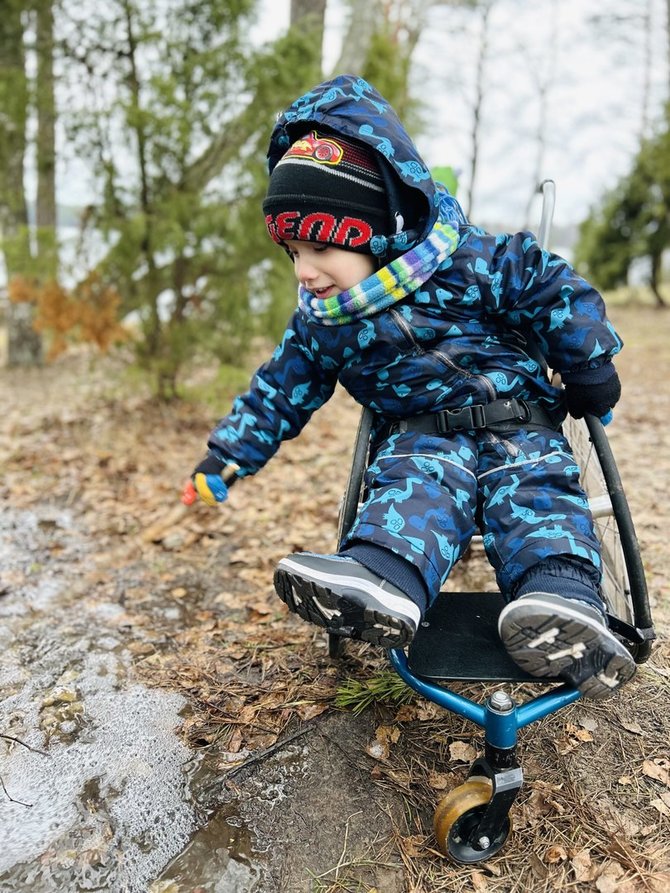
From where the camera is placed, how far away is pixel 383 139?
189 centimetres

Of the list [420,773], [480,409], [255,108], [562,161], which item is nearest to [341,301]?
[480,409]

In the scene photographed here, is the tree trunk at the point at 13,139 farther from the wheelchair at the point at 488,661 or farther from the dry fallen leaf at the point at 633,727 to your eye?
the dry fallen leaf at the point at 633,727

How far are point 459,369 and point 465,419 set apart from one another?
0.51ft

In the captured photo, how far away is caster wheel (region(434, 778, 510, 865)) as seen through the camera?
1648mm

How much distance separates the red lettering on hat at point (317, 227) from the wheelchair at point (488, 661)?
559mm

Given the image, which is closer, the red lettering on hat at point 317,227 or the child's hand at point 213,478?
the red lettering on hat at point 317,227

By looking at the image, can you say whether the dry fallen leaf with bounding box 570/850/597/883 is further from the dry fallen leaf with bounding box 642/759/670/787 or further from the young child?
the young child

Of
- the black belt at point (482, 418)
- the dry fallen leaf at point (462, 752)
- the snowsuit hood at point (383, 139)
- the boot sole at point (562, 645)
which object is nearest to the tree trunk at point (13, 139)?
the snowsuit hood at point (383, 139)

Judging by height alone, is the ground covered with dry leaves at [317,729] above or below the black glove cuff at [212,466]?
below

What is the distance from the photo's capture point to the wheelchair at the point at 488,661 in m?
1.64

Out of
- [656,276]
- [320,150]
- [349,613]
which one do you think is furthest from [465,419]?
[656,276]

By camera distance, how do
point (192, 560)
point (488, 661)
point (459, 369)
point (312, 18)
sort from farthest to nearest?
1. point (312, 18)
2. point (192, 560)
3. point (459, 369)
4. point (488, 661)

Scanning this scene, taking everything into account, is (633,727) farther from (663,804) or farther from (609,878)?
(609,878)

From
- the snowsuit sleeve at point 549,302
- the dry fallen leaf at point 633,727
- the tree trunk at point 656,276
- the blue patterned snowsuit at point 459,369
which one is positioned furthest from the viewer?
the tree trunk at point 656,276
